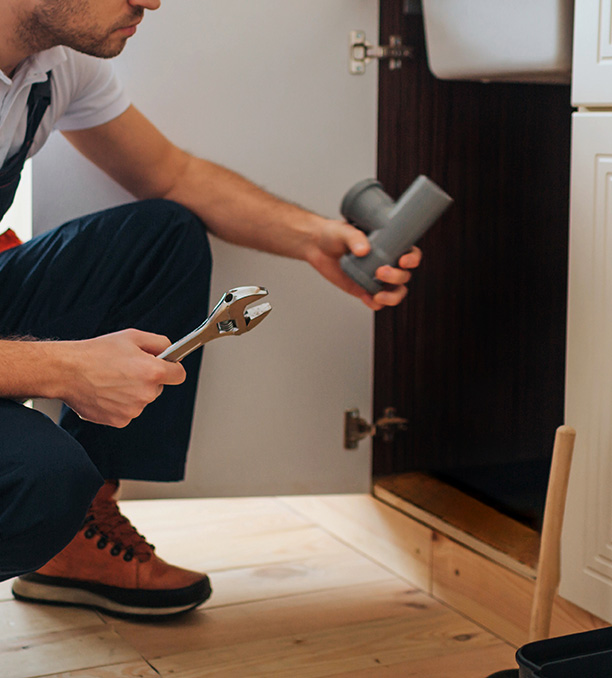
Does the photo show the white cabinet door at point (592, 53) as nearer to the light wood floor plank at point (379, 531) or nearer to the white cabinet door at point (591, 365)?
the white cabinet door at point (591, 365)

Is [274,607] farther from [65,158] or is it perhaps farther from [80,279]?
[65,158]

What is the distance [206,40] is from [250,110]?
0.12 metres

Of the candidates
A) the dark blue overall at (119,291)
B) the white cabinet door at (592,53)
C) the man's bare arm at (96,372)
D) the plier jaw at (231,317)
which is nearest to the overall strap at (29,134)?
the dark blue overall at (119,291)

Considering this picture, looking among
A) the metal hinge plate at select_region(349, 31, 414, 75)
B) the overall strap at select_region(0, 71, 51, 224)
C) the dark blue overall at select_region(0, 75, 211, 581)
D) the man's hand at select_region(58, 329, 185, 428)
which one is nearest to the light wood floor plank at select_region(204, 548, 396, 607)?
the dark blue overall at select_region(0, 75, 211, 581)

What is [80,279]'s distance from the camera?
1.29 meters

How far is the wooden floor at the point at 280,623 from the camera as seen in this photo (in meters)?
1.21

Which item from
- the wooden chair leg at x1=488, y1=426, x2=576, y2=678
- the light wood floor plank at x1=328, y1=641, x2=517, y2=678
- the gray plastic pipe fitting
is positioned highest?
the gray plastic pipe fitting

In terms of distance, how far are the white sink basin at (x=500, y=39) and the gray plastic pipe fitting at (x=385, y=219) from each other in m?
0.23

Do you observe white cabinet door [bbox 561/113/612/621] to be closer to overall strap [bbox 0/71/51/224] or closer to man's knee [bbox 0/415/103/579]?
man's knee [bbox 0/415/103/579]

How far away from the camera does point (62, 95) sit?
131cm

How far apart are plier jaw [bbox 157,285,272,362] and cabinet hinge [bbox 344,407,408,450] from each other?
0.63 metres

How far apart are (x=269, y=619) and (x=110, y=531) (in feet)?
0.87

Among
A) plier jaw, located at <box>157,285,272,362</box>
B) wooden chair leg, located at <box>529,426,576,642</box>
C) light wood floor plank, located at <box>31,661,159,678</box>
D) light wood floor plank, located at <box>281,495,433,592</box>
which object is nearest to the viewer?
plier jaw, located at <box>157,285,272,362</box>

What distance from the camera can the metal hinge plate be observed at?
4.73ft
